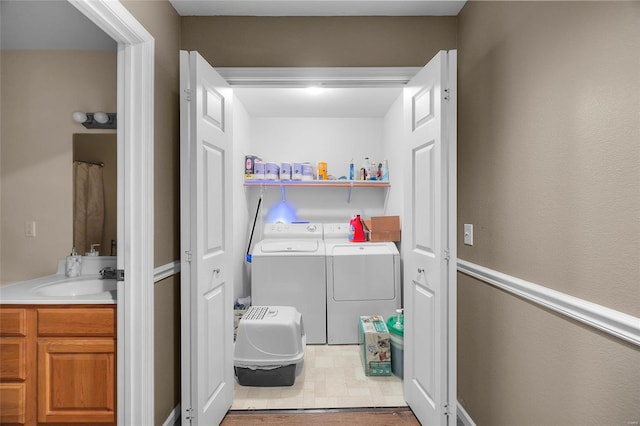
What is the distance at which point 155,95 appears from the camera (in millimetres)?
1676

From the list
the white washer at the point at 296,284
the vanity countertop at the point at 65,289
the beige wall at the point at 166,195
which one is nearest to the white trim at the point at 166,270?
the beige wall at the point at 166,195

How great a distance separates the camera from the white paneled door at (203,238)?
66.9 inches

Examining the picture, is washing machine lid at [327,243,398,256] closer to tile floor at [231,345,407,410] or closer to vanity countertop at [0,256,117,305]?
tile floor at [231,345,407,410]

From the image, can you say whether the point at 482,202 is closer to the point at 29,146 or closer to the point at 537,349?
the point at 537,349

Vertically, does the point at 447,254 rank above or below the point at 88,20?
below

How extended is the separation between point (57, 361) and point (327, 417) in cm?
146

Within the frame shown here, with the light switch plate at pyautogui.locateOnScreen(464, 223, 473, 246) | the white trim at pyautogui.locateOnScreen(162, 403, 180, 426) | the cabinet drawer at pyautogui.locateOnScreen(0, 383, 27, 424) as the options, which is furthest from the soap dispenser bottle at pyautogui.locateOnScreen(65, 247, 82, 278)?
the light switch plate at pyautogui.locateOnScreen(464, 223, 473, 246)

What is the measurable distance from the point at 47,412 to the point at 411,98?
248cm

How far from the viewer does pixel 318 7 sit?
1.99m

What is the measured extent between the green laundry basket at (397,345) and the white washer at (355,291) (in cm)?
52

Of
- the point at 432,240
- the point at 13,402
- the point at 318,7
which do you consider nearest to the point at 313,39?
the point at 318,7

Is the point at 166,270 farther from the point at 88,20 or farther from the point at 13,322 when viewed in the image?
the point at 88,20

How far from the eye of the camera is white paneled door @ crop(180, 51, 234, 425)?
170 centimetres

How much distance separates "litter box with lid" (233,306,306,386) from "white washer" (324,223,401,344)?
2.57ft
